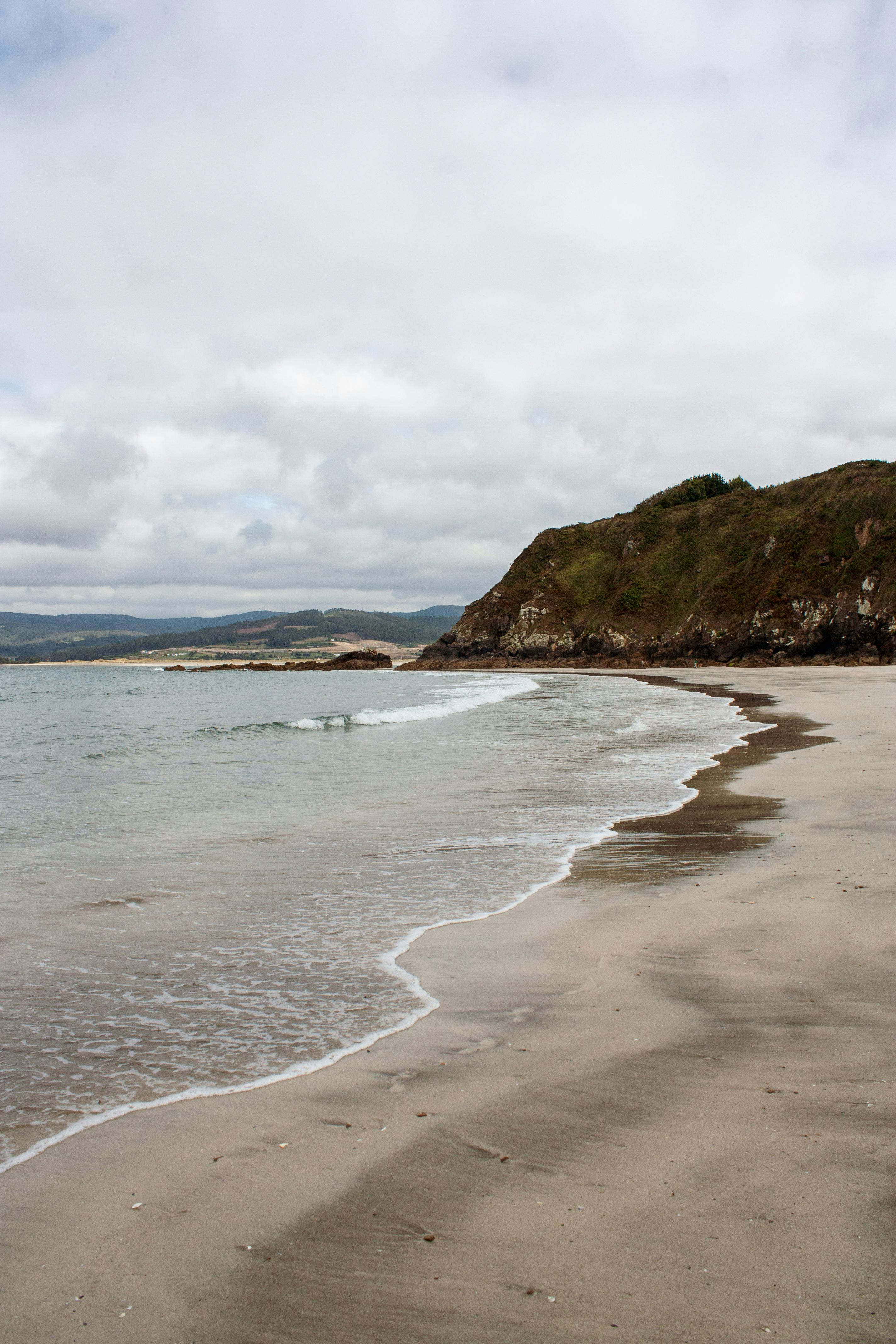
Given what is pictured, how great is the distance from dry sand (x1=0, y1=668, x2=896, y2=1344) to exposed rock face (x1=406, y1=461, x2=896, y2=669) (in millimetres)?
64457

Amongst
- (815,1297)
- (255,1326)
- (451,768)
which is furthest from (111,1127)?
(451,768)

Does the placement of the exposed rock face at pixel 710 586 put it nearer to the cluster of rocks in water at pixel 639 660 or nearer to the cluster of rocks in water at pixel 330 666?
the cluster of rocks in water at pixel 639 660

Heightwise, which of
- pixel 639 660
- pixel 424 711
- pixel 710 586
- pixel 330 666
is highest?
pixel 710 586

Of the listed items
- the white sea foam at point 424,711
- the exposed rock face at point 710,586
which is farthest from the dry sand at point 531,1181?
the exposed rock face at point 710,586

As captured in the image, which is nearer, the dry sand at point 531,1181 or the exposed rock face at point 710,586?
the dry sand at point 531,1181

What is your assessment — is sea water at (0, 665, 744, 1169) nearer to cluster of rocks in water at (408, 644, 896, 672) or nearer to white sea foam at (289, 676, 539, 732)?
white sea foam at (289, 676, 539, 732)

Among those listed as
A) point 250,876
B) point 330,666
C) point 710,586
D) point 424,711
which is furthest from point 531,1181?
point 330,666

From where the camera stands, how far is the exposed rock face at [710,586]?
6762cm

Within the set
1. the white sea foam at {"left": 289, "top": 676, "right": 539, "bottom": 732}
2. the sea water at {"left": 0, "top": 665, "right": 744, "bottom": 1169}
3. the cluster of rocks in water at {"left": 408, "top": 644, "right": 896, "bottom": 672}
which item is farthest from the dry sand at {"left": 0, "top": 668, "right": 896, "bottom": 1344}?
Result: the cluster of rocks in water at {"left": 408, "top": 644, "right": 896, "bottom": 672}

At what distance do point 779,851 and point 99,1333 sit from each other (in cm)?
741

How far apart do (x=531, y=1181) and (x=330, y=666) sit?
115022 mm

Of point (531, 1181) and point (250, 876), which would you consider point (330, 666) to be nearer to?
point (250, 876)

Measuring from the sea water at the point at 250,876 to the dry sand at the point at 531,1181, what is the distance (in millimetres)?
530

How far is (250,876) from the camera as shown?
8.13m
